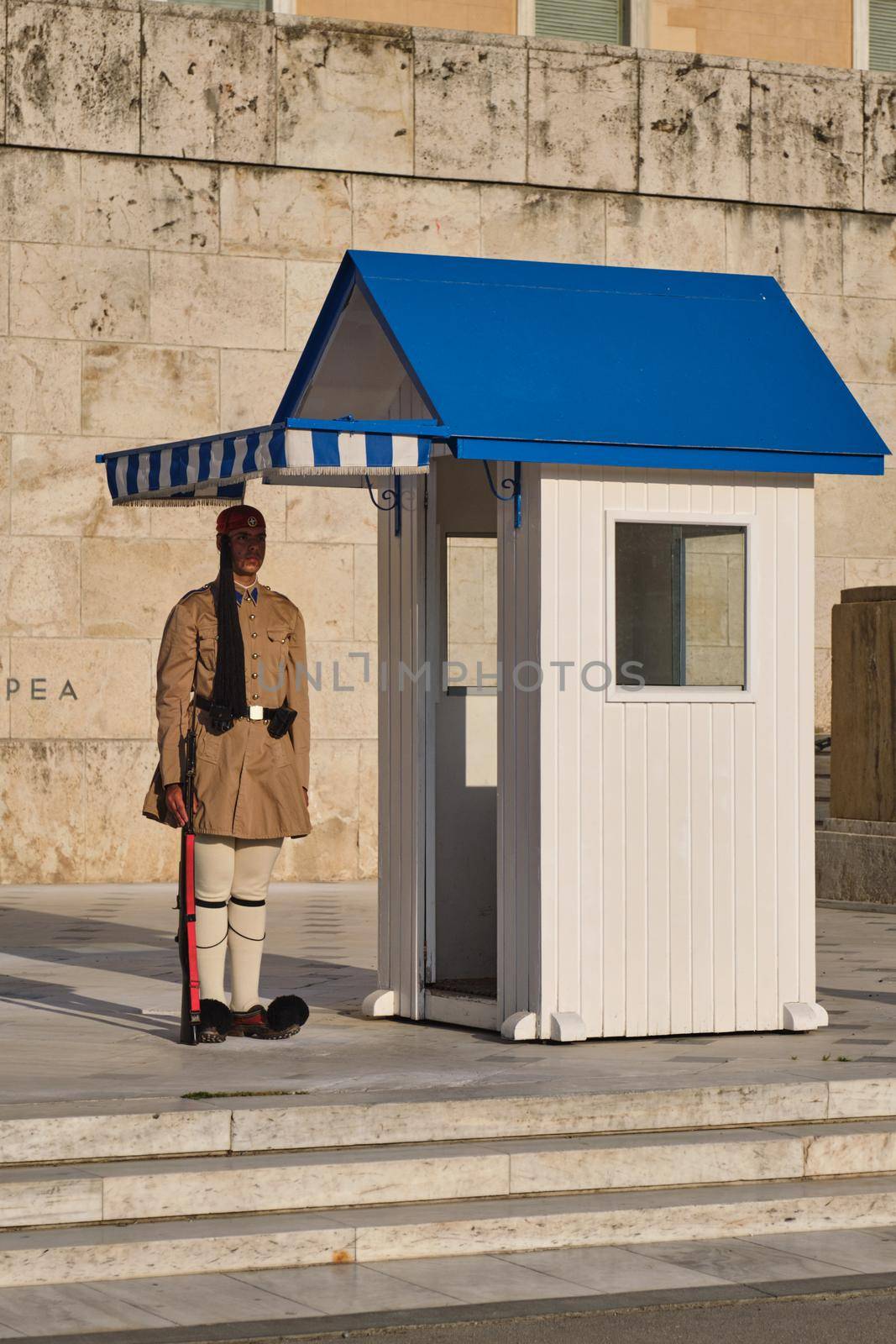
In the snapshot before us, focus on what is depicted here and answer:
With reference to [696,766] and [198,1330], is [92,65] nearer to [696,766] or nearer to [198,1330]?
[696,766]

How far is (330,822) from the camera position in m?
16.3

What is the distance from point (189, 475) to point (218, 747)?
1083 mm

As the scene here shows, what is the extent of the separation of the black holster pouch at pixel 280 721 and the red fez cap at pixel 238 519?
0.74m

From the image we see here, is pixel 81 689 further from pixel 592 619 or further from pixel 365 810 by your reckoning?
pixel 592 619

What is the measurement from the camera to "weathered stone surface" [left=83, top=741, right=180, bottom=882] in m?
15.6

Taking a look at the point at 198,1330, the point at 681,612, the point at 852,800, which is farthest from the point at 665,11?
the point at 198,1330

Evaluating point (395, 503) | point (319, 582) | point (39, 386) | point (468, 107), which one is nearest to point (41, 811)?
point (319, 582)

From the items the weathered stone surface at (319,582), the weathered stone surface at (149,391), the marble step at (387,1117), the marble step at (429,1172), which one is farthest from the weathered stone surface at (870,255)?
the marble step at (429,1172)

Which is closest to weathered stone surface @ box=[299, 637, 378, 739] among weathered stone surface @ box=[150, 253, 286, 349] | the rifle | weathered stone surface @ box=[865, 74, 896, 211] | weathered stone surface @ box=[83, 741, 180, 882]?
weathered stone surface @ box=[83, 741, 180, 882]

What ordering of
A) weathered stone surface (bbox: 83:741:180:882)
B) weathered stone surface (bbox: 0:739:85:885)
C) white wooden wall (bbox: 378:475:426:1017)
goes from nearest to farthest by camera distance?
1. white wooden wall (bbox: 378:475:426:1017)
2. weathered stone surface (bbox: 0:739:85:885)
3. weathered stone surface (bbox: 83:741:180:882)

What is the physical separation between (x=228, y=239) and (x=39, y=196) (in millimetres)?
1432

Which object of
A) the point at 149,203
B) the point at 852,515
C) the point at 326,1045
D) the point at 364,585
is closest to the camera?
the point at 326,1045

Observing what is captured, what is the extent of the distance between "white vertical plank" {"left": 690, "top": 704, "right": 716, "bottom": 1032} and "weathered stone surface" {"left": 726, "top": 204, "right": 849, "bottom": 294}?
9.34 m

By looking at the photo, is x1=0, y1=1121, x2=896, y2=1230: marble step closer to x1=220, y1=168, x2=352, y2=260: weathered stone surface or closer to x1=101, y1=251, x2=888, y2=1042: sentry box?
x1=101, y1=251, x2=888, y2=1042: sentry box
